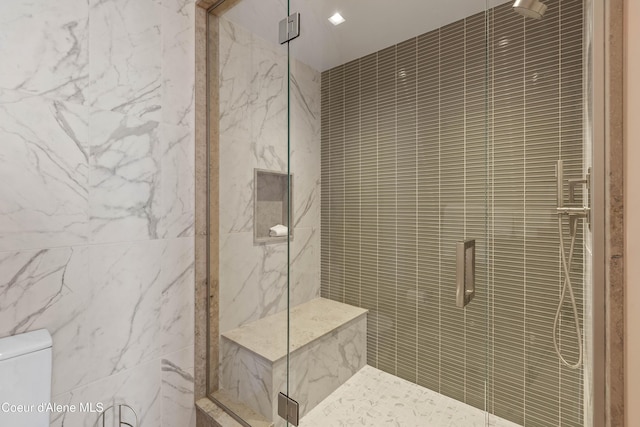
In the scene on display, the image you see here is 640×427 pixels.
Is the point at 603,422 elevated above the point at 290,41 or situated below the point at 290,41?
below

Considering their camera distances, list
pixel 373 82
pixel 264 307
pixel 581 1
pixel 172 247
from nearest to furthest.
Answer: pixel 581 1
pixel 172 247
pixel 264 307
pixel 373 82

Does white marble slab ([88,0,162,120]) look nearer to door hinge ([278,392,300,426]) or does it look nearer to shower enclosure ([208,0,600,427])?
shower enclosure ([208,0,600,427])

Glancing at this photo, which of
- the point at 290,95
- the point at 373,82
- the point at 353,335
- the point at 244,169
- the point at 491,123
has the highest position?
the point at 373,82

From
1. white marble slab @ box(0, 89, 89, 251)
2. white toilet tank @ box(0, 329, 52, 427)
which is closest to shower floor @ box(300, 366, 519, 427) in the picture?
white toilet tank @ box(0, 329, 52, 427)

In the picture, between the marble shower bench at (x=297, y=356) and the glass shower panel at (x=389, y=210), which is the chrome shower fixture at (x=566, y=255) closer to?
the glass shower panel at (x=389, y=210)

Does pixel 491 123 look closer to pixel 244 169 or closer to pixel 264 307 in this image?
pixel 244 169

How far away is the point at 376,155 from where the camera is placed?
1.52 m

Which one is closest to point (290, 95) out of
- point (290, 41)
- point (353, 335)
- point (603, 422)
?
point (290, 41)

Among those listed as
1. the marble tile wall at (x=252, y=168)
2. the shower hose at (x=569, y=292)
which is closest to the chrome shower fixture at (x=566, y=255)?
the shower hose at (x=569, y=292)

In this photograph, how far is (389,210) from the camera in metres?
1.48

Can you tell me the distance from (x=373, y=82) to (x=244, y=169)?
810 mm

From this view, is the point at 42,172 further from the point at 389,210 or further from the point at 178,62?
the point at 389,210

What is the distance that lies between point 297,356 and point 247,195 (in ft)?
2.57

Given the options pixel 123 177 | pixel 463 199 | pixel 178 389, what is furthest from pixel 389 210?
pixel 178 389
